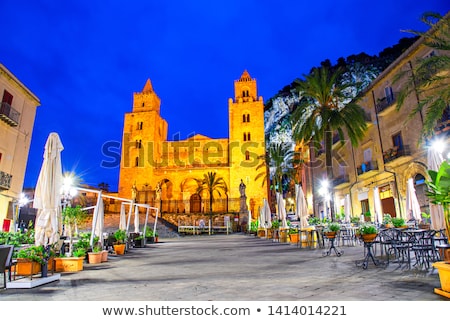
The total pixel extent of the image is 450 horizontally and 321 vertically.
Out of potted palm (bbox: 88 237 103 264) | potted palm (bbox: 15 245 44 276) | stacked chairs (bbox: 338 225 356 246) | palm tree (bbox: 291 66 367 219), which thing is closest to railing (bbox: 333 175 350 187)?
palm tree (bbox: 291 66 367 219)

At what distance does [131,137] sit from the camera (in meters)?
42.9

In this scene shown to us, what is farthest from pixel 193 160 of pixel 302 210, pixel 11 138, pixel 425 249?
pixel 425 249

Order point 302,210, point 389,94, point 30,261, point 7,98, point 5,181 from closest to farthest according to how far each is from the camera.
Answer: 1. point 30,261
2. point 302,210
3. point 5,181
4. point 7,98
5. point 389,94

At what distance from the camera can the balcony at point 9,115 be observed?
52.0ft

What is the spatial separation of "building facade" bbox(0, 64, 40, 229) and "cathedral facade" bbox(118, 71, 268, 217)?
61.6 feet

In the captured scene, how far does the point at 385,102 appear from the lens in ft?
61.9

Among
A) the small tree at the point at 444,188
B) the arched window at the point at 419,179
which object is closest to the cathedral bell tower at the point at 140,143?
the arched window at the point at 419,179

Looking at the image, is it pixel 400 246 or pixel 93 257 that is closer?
pixel 400 246

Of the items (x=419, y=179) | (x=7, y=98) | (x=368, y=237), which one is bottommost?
(x=368, y=237)

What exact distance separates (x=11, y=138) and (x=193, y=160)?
27475mm

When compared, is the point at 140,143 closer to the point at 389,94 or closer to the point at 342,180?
the point at 342,180

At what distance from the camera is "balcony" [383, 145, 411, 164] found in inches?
665

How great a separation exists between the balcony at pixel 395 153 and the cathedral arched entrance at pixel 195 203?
82.2 ft
